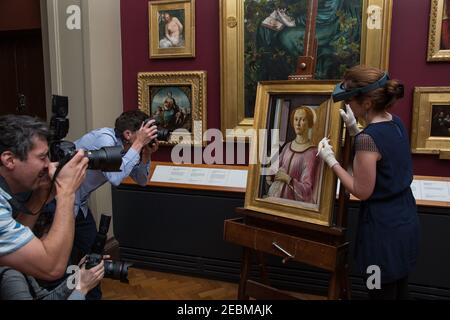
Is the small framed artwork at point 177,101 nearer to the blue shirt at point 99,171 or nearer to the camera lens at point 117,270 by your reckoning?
the blue shirt at point 99,171

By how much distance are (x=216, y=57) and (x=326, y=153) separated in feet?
6.13

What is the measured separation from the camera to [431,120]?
3.15 m

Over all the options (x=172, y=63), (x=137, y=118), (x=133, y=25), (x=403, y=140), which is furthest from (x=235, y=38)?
(x=403, y=140)

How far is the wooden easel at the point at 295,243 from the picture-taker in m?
2.21

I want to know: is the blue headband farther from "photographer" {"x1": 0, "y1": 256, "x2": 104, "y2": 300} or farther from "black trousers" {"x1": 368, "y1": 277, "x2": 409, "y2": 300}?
"photographer" {"x1": 0, "y1": 256, "x2": 104, "y2": 300}

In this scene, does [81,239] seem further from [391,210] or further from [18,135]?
[391,210]

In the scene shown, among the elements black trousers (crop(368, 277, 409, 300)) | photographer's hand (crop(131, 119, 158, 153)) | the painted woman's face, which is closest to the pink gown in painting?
the painted woman's face

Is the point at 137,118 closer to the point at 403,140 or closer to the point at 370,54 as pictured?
the point at 403,140

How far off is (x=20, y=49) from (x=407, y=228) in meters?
4.01

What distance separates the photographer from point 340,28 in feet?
10.7

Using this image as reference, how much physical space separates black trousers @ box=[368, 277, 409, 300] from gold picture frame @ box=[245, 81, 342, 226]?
431mm

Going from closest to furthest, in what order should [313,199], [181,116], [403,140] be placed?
[403,140]
[313,199]
[181,116]

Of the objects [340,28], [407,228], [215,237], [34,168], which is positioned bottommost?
[215,237]

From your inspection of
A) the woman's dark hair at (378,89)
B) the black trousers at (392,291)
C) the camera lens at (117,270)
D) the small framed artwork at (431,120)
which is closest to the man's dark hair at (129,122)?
the camera lens at (117,270)
